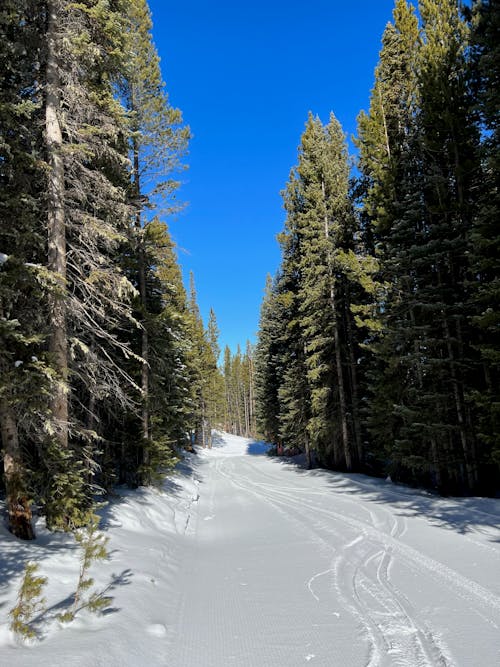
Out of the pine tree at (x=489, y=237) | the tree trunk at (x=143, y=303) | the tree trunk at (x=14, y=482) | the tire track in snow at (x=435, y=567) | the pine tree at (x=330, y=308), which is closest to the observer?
the tire track in snow at (x=435, y=567)

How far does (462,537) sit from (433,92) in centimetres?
1464

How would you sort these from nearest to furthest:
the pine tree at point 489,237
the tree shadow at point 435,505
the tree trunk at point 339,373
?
1. the tree shadow at point 435,505
2. the pine tree at point 489,237
3. the tree trunk at point 339,373

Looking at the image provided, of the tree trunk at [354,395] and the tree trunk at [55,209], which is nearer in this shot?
the tree trunk at [55,209]

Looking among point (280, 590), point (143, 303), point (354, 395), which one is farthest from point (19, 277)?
point (354, 395)

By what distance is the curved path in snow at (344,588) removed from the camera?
4043 millimetres

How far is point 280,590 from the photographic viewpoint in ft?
19.2

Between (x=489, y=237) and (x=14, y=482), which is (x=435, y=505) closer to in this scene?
(x=489, y=237)

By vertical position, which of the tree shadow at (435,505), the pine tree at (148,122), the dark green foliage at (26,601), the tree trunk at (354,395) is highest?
the pine tree at (148,122)

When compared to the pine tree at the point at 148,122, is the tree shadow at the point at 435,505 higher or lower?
lower

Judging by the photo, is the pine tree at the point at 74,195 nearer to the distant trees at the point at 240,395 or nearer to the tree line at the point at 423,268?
the tree line at the point at 423,268

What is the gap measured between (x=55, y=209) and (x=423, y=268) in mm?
12836

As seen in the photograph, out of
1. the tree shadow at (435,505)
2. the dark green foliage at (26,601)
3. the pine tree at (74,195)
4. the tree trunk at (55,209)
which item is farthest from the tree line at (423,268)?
the dark green foliage at (26,601)

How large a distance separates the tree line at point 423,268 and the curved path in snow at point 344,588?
344 centimetres

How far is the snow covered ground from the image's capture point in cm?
396
